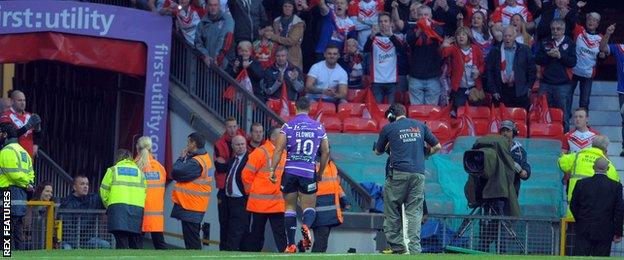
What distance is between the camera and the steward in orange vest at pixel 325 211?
23422 mm

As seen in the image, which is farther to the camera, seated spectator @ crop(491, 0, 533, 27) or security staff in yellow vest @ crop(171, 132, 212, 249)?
seated spectator @ crop(491, 0, 533, 27)

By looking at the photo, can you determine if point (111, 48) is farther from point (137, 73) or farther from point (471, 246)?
point (471, 246)

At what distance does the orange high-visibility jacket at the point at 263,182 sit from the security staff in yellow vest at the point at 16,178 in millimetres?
2701

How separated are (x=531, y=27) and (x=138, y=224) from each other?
9.60 meters

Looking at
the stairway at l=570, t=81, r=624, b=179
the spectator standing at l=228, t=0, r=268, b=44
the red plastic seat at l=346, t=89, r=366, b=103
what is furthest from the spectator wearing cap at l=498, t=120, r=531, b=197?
the spectator standing at l=228, t=0, r=268, b=44

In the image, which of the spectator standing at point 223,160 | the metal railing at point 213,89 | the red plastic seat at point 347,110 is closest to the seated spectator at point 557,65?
the red plastic seat at point 347,110

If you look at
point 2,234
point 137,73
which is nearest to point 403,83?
point 137,73

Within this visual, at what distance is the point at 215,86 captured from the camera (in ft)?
94.3

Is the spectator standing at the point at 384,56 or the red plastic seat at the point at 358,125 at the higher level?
the spectator standing at the point at 384,56

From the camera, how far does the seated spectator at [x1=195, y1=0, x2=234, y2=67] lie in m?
28.8

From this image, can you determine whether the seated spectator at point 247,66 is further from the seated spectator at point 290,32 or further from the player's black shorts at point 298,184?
the player's black shorts at point 298,184

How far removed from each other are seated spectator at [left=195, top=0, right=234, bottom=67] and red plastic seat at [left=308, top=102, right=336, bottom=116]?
1584 millimetres

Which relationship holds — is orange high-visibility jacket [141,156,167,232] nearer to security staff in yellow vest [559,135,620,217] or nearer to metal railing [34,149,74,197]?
metal railing [34,149,74,197]

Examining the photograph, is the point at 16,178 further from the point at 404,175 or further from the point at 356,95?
the point at 356,95
